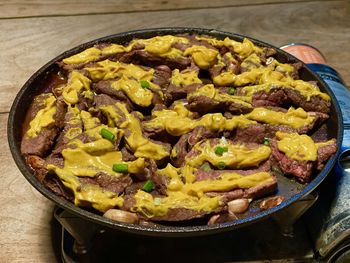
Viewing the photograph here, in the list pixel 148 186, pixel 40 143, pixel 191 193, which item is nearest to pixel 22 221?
pixel 40 143

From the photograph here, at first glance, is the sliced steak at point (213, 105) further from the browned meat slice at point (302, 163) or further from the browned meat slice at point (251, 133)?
the browned meat slice at point (302, 163)

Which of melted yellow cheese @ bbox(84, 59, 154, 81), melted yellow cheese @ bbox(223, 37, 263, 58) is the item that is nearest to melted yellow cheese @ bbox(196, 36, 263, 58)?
melted yellow cheese @ bbox(223, 37, 263, 58)

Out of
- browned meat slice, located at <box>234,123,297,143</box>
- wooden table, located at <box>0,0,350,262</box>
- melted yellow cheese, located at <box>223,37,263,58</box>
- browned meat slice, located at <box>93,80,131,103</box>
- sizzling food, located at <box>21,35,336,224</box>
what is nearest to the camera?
sizzling food, located at <box>21,35,336,224</box>

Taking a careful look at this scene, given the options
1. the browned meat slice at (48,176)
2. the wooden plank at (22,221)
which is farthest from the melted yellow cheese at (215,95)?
the wooden plank at (22,221)

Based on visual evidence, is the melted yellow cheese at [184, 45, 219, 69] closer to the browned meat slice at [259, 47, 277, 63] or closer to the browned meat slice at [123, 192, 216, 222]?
the browned meat slice at [259, 47, 277, 63]

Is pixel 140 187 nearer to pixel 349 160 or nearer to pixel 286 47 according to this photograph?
pixel 349 160

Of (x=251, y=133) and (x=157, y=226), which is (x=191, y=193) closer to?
(x=157, y=226)

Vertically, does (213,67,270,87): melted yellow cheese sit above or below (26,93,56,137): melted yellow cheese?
above
